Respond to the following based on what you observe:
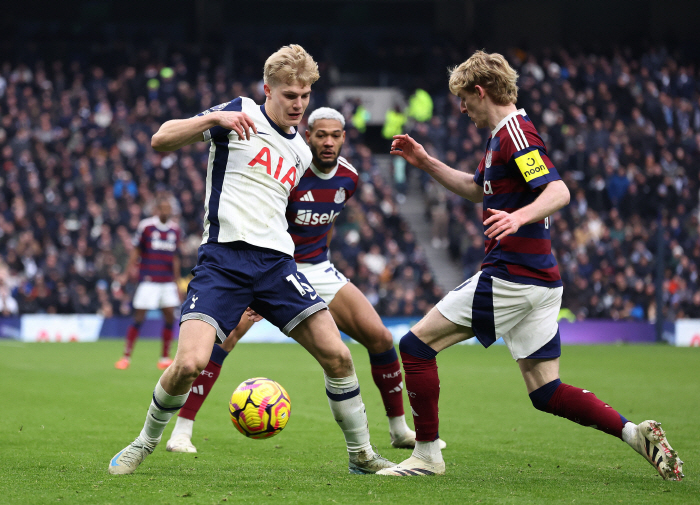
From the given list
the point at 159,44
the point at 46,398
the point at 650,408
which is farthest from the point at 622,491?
the point at 159,44

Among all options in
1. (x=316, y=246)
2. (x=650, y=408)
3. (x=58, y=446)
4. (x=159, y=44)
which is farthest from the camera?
(x=159, y=44)

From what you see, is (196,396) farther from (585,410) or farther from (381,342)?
(585,410)

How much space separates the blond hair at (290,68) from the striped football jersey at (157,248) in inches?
341

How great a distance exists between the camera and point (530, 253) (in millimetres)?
5137

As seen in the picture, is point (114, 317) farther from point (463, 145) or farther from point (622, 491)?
point (622, 491)

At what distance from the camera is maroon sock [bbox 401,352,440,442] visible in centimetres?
526

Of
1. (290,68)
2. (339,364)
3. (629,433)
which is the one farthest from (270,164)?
(629,433)

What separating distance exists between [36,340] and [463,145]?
12274 millimetres

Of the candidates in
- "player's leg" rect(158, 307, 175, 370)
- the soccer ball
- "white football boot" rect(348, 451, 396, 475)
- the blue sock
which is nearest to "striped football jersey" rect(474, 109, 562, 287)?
the blue sock

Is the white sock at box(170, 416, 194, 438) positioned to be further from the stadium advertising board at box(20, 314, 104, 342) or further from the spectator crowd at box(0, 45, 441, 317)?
the stadium advertising board at box(20, 314, 104, 342)

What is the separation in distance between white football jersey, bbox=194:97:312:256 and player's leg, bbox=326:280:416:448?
1312 mm

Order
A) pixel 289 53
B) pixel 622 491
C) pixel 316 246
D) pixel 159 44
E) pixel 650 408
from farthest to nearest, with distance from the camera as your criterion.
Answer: pixel 159 44, pixel 650 408, pixel 316 246, pixel 289 53, pixel 622 491

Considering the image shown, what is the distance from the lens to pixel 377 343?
257 inches

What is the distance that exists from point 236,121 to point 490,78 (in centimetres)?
155
